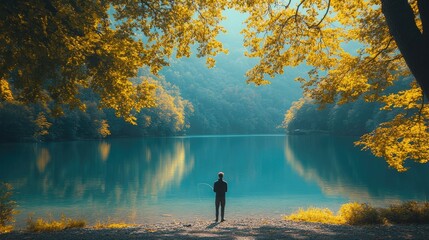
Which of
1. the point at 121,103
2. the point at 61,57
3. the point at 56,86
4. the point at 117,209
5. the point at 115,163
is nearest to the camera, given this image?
the point at 61,57


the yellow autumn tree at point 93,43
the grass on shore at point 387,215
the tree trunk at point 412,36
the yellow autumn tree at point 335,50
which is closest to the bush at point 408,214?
the grass on shore at point 387,215

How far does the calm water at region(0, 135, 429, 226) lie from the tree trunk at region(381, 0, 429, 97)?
13.0 meters

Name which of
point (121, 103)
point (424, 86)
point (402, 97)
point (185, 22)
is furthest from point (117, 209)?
point (424, 86)

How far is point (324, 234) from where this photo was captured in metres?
10.2

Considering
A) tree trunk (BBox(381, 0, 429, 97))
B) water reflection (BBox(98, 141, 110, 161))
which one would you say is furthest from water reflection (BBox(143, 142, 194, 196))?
tree trunk (BBox(381, 0, 429, 97))

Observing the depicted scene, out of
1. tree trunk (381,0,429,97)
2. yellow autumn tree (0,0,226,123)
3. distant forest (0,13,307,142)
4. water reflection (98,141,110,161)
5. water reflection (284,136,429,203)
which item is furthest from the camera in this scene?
distant forest (0,13,307,142)

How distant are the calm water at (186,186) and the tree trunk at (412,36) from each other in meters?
13.0

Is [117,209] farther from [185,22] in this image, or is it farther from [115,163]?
[115,163]

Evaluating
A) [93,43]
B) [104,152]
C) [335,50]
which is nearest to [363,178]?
[335,50]

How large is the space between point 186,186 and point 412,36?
23.5m

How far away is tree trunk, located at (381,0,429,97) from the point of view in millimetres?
6730

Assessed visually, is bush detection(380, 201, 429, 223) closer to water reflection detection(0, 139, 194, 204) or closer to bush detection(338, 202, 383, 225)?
bush detection(338, 202, 383, 225)

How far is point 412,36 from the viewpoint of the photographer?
6805 mm

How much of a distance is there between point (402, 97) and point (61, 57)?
10.7m
